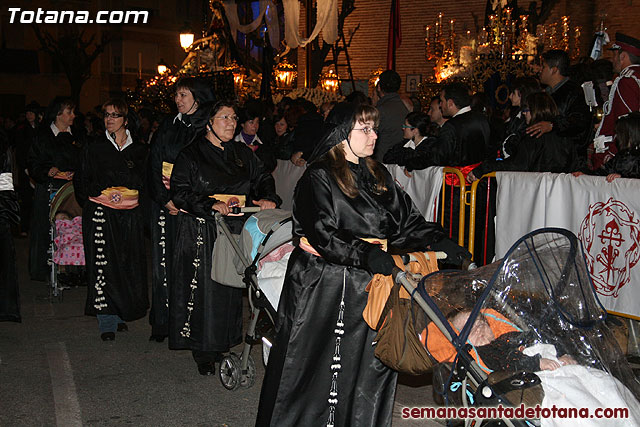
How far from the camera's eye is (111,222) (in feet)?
26.0

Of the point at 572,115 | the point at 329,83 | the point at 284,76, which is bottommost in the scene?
the point at 572,115

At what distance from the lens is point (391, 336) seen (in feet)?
13.2

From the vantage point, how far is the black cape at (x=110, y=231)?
783 cm

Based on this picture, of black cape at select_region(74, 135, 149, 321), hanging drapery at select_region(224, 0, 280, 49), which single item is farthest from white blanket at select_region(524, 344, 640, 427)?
hanging drapery at select_region(224, 0, 280, 49)

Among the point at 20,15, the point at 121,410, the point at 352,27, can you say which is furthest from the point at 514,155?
the point at 20,15

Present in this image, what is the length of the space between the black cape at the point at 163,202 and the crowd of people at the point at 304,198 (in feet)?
0.05

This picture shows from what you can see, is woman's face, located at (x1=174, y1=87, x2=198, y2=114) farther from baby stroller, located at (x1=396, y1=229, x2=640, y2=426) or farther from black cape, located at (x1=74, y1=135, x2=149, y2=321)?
baby stroller, located at (x1=396, y1=229, x2=640, y2=426)

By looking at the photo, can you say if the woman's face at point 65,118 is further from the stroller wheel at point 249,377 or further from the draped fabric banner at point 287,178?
the stroller wheel at point 249,377

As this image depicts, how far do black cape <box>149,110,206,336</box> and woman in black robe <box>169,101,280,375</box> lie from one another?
33 cm

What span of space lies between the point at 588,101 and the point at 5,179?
5.73 meters

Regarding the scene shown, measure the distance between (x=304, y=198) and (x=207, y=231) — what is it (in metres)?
2.17

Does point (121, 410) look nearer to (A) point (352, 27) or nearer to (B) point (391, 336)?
(B) point (391, 336)

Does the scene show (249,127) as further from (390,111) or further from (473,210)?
(473,210)

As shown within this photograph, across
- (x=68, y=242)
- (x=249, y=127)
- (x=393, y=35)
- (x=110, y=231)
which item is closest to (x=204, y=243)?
(x=110, y=231)
